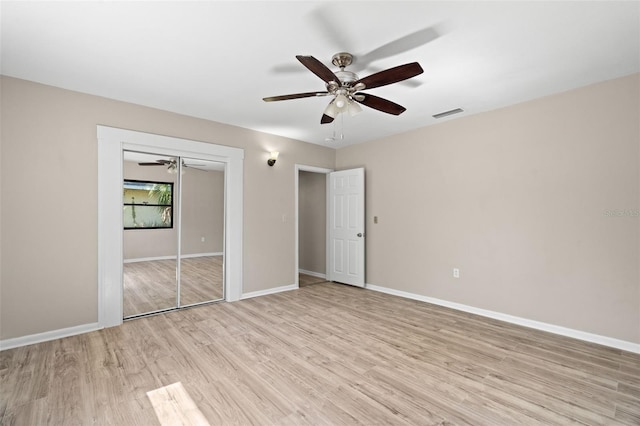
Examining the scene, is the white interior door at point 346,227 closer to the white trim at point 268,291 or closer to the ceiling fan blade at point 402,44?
the white trim at point 268,291

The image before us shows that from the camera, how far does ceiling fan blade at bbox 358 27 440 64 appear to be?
2.29 m

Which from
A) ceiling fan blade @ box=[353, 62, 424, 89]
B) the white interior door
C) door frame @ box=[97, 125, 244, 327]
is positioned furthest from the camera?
the white interior door

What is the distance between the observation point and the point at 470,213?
4102 mm

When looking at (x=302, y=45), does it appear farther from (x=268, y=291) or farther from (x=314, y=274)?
(x=314, y=274)

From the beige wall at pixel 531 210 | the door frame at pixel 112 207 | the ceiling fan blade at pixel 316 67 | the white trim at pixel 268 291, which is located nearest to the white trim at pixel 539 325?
the beige wall at pixel 531 210

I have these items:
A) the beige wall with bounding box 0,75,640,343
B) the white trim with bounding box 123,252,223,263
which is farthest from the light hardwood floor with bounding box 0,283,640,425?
the white trim with bounding box 123,252,223,263

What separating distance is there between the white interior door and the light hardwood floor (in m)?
1.77

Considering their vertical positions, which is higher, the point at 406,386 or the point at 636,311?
the point at 636,311

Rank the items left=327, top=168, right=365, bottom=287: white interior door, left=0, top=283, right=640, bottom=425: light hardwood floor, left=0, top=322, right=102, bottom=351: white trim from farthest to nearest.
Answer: left=327, top=168, right=365, bottom=287: white interior door → left=0, top=322, right=102, bottom=351: white trim → left=0, top=283, right=640, bottom=425: light hardwood floor

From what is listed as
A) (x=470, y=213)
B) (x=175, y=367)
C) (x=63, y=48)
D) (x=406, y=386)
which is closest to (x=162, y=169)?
(x=63, y=48)

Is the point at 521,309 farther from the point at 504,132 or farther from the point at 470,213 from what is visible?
the point at 504,132

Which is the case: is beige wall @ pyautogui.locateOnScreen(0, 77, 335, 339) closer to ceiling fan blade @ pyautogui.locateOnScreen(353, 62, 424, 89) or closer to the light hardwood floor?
the light hardwood floor

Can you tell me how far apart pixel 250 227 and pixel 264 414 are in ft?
Answer: 10.1

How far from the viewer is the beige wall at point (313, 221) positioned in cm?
628
